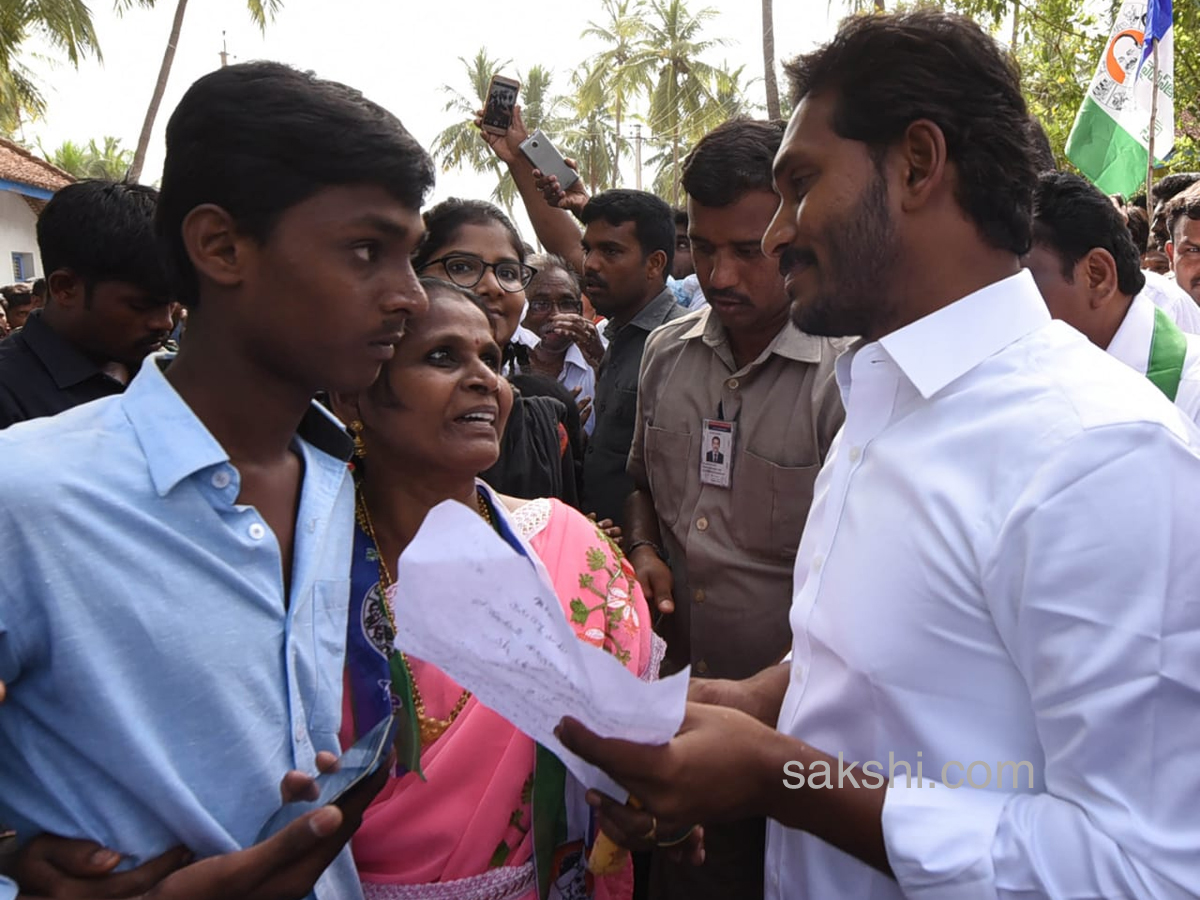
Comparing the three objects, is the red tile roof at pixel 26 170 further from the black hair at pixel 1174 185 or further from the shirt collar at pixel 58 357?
the black hair at pixel 1174 185

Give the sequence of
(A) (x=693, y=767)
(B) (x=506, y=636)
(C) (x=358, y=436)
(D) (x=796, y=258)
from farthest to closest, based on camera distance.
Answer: (C) (x=358, y=436) → (D) (x=796, y=258) → (A) (x=693, y=767) → (B) (x=506, y=636)

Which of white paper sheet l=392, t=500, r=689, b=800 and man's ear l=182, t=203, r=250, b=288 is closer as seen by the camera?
white paper sheet l=392, t=500, r=689, b=800

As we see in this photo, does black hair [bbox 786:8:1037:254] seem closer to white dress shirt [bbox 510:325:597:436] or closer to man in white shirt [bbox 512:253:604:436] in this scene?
man in white shirt [bbox 512:253:604:436]

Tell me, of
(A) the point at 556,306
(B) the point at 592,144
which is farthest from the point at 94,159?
(A) the point at 556,306

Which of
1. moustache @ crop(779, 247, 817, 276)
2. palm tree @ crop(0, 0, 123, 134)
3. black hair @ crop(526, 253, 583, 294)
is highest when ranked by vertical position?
palm tree @ crop(0, 0, 123, 134)

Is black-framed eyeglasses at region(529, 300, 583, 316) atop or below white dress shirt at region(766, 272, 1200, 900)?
below

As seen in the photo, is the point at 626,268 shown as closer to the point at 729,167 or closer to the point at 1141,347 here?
the point at 729,167

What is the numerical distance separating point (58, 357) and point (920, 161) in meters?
2.39

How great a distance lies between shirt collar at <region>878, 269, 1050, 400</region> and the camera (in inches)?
51.3

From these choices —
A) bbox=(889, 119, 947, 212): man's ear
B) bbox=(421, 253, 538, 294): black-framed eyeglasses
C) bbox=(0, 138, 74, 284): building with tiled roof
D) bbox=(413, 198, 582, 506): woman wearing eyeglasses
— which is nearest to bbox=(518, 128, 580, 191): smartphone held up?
bbox=(413, 198, 582, 506): woman wearing eyeglasses

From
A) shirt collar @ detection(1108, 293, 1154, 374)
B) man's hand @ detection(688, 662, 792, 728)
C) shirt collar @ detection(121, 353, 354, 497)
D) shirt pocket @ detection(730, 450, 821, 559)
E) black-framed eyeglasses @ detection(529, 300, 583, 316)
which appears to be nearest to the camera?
shirt collar @ detection(121, 353, 354, 497)

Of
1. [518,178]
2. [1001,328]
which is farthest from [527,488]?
[518,178]

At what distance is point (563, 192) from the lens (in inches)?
155

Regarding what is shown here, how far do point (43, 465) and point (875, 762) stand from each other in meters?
1.19
